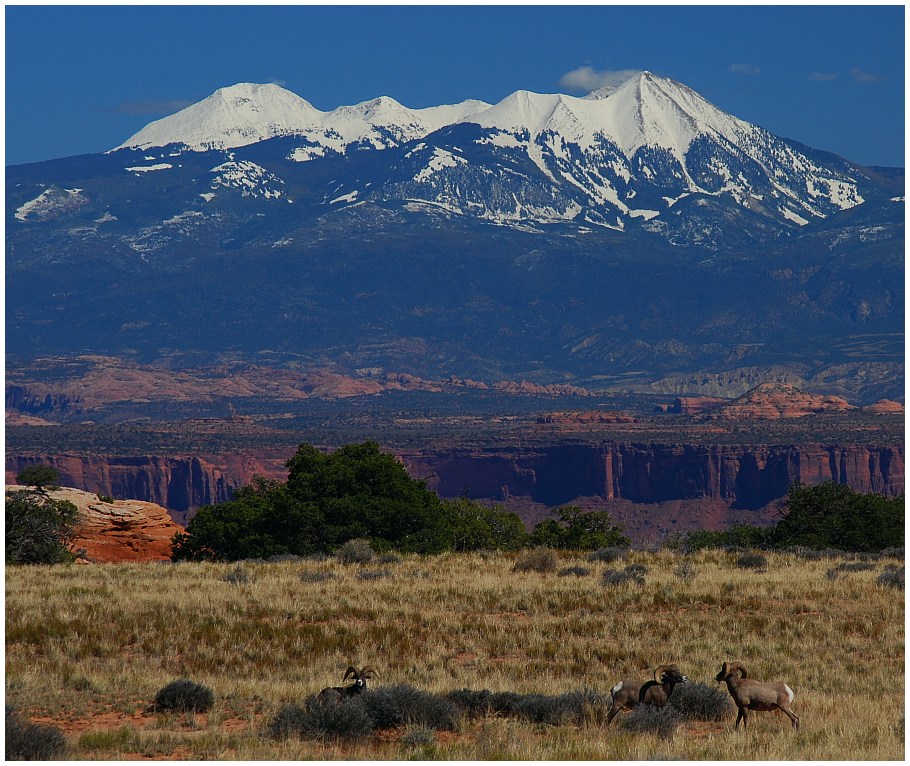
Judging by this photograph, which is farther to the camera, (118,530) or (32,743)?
(118,530)

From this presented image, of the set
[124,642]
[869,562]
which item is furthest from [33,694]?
[869,562]

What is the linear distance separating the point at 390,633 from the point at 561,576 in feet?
31.6

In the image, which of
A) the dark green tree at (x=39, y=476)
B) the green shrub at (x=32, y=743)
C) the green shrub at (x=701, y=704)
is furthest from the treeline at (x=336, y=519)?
the green shrub at (x=32, y=743)

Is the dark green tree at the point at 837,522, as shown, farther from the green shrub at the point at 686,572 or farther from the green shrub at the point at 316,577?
the green shrub at the point at 316,577

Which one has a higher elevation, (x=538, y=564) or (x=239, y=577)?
(x=239, y=577)

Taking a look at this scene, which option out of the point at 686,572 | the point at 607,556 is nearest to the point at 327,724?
the point at 686,572

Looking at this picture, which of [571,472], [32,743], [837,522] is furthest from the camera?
[571,472]

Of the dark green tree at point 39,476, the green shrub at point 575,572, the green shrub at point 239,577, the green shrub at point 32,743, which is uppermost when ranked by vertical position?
the dark green tree at point 39,476

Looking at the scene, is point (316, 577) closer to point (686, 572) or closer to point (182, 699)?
point (686, 572)

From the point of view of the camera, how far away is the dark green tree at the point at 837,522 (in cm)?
4778

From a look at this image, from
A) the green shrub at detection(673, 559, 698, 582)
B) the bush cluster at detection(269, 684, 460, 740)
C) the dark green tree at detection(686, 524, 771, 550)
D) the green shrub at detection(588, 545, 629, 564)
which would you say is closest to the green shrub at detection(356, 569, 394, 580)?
the green shrub at detection(588, 545, 629, 564)

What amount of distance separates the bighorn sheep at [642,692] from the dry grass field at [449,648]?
327 mm

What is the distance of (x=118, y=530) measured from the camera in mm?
58656

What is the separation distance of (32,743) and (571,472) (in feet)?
561
